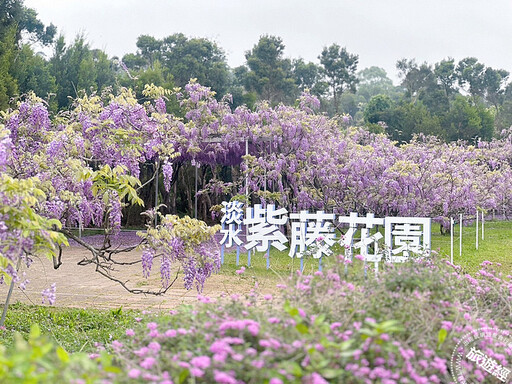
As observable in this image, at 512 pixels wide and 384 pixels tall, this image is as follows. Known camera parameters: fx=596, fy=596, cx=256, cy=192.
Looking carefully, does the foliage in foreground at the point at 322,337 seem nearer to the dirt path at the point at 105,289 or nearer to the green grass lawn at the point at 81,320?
the green grass lawn at the point at 81,320

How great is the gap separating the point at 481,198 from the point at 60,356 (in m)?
11.9

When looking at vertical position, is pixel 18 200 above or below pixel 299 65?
below

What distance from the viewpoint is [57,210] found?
484 centimetres

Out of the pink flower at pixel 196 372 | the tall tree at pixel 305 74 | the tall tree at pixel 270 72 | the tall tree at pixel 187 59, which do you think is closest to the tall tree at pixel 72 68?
the tall tree at pixel 187 59

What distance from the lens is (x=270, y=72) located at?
94.6 feet

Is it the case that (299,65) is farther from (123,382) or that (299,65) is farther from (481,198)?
(123,382)

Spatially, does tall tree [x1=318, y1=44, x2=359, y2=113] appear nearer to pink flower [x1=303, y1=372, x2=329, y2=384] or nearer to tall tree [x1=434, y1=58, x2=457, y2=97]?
tall tree [x1=434, y1=58, x2=457, y2=97]

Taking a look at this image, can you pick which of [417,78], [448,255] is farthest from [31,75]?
[417,78]

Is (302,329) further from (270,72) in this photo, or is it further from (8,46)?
(270,72)

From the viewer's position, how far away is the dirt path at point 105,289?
242 inches

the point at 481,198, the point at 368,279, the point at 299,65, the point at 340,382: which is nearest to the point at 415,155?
the point at 481,198

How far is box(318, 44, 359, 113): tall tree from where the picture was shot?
108 ft

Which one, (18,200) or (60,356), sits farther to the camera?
(18,200)

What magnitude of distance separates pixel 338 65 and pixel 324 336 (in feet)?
105
